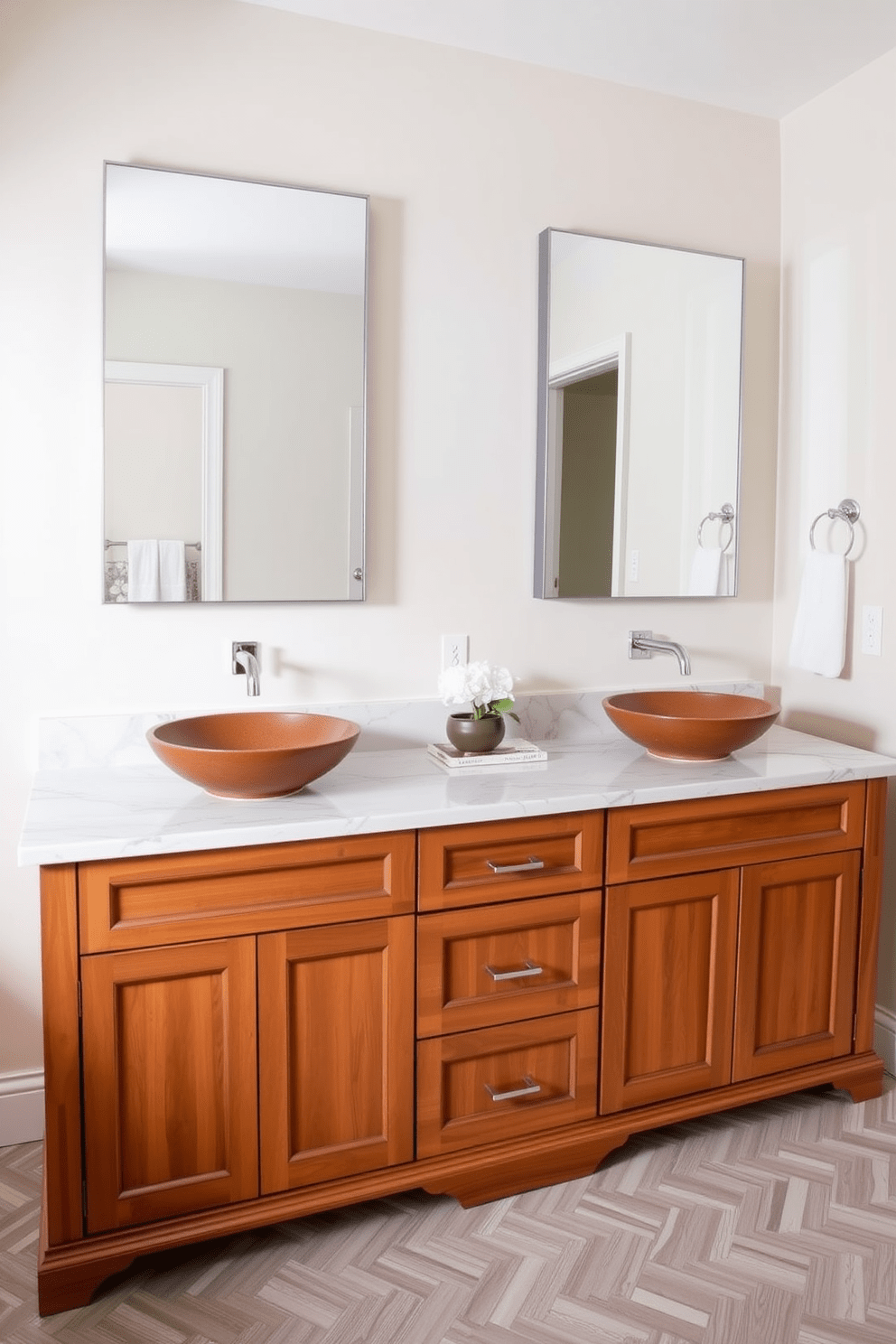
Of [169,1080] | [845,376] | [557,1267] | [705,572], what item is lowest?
[557,1267]

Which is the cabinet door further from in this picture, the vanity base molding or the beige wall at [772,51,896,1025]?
the beige wall at [772,51,896,1025]

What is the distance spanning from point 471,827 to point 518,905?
0.20m

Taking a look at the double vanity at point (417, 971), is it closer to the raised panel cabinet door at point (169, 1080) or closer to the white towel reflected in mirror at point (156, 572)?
the raised panel cabinet door at point (169, 1080)

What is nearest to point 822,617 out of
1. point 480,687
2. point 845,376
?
point 845,376

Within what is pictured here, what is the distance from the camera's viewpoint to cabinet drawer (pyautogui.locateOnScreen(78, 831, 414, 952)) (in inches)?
65.9

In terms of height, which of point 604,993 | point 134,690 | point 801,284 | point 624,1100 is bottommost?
point 624,1100

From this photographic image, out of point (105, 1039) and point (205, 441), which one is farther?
point (205, 441)

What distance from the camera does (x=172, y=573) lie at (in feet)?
7.14

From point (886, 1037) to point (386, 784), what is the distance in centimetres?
150

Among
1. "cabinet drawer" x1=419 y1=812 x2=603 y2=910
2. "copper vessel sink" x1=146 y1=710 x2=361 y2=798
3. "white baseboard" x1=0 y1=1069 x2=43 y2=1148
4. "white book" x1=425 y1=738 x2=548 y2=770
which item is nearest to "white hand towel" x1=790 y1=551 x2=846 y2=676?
"white book" x1=425 y1=738 x2=548 y2=770

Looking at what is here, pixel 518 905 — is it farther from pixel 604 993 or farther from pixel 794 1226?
pixel 794 1226

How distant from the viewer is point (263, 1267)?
1.84 metres

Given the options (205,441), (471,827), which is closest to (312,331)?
(205,441)

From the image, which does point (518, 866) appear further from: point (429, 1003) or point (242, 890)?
point (242, 890)
